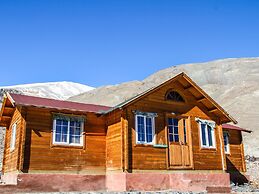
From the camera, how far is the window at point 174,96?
17359 mm

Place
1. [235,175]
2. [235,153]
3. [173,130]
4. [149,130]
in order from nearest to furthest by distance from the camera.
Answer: [149,130] → [173,130] → [235,175] → [235,153]

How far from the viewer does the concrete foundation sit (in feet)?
43.8

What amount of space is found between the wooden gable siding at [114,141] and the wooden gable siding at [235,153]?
10.2 m

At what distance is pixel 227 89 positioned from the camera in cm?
7819

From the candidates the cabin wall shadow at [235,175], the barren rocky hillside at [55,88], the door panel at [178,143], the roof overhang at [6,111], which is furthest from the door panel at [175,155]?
the barren rocky hillside at [55,88]

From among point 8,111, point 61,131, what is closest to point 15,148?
point 61,131

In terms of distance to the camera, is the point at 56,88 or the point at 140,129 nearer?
the point at 140,129

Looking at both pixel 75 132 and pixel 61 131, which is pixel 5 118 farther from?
pixel 75 132

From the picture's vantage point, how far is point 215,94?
7862 centimetres

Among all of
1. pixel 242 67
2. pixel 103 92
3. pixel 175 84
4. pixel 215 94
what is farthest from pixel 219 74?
pixel 175 84

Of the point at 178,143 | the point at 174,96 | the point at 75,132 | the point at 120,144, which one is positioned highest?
the point at 174,96

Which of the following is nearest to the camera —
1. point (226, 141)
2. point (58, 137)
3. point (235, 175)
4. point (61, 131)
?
point (58, 137)

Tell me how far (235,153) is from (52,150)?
46.5ft

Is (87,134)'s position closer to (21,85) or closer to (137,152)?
(137,152)
